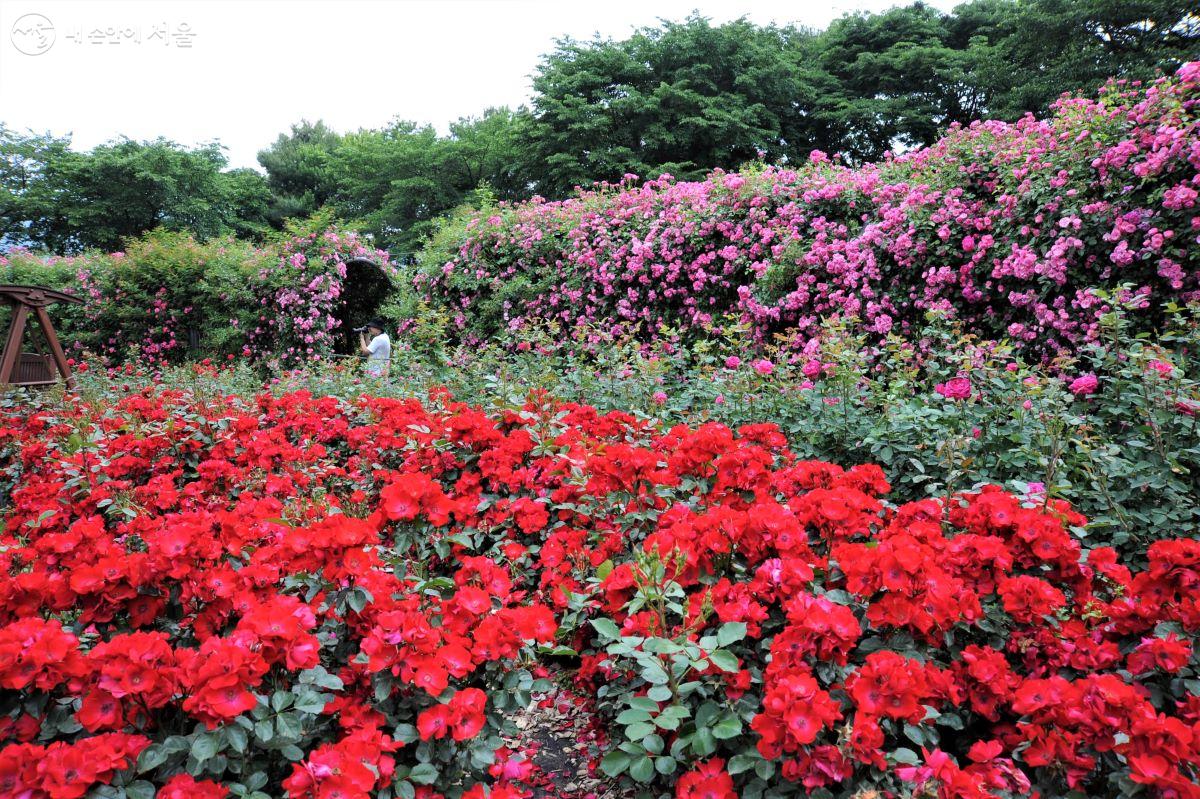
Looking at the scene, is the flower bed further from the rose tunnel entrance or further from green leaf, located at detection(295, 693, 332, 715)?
the rose tunnel entrance

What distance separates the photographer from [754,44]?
21.8 meters

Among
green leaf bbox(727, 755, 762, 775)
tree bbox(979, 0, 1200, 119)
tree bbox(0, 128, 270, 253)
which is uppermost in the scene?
tree bbox(979, 0, 1200, 119)

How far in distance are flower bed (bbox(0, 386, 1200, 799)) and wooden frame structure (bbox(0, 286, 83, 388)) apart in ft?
16.7

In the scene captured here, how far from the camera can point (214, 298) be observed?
38.2 feet

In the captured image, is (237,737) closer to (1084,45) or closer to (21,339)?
(21,339)

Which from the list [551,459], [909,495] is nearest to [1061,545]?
[909,495]

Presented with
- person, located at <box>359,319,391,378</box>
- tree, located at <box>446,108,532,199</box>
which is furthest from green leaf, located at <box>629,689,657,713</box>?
tree, located at <box>446,108,532,199</box>

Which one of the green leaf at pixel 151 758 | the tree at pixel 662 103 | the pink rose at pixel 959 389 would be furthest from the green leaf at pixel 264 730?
the tree at pixel 662 103

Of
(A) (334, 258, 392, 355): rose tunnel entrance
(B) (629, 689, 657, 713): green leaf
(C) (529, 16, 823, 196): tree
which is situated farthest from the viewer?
(C) (529, 16, 823, 196): tree

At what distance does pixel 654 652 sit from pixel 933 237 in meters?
4.12

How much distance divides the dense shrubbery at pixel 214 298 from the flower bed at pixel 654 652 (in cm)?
848

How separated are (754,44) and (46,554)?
24.3 m

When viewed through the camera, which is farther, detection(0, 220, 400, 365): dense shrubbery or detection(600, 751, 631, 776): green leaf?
detection(0, 220, 400, 365): dense shrubbery

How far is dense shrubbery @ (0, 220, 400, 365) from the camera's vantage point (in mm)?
10125
